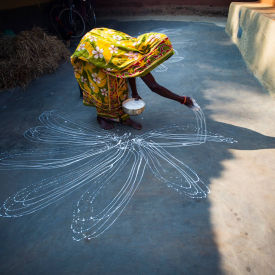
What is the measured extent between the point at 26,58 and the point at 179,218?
316 centimetres

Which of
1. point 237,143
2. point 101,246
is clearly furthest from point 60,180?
point 237,143

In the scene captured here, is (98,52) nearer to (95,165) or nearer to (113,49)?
(113,49)

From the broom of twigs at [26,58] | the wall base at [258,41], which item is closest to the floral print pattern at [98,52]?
the broom of twigs at [26,58]

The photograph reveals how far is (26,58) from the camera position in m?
3.23

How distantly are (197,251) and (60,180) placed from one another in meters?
1.06

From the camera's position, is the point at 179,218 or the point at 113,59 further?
the point at 113,59

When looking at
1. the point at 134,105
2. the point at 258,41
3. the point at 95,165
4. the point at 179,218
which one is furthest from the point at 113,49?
the point at 258,41

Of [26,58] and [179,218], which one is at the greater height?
[26,58]

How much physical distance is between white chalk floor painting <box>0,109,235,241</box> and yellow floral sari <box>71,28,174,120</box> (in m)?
0.41

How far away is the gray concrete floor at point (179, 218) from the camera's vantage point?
3.77 ft

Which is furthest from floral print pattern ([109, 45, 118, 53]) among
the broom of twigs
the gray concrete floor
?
the broom of twigs

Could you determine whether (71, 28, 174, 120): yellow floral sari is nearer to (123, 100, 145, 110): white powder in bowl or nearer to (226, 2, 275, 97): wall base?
(123, 100, 145, 110): white powder in bowl

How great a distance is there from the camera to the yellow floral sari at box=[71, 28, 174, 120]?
1.60 metres

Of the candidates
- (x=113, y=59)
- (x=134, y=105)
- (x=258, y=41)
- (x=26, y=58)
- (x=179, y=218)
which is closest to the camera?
(x=179, y=218)
